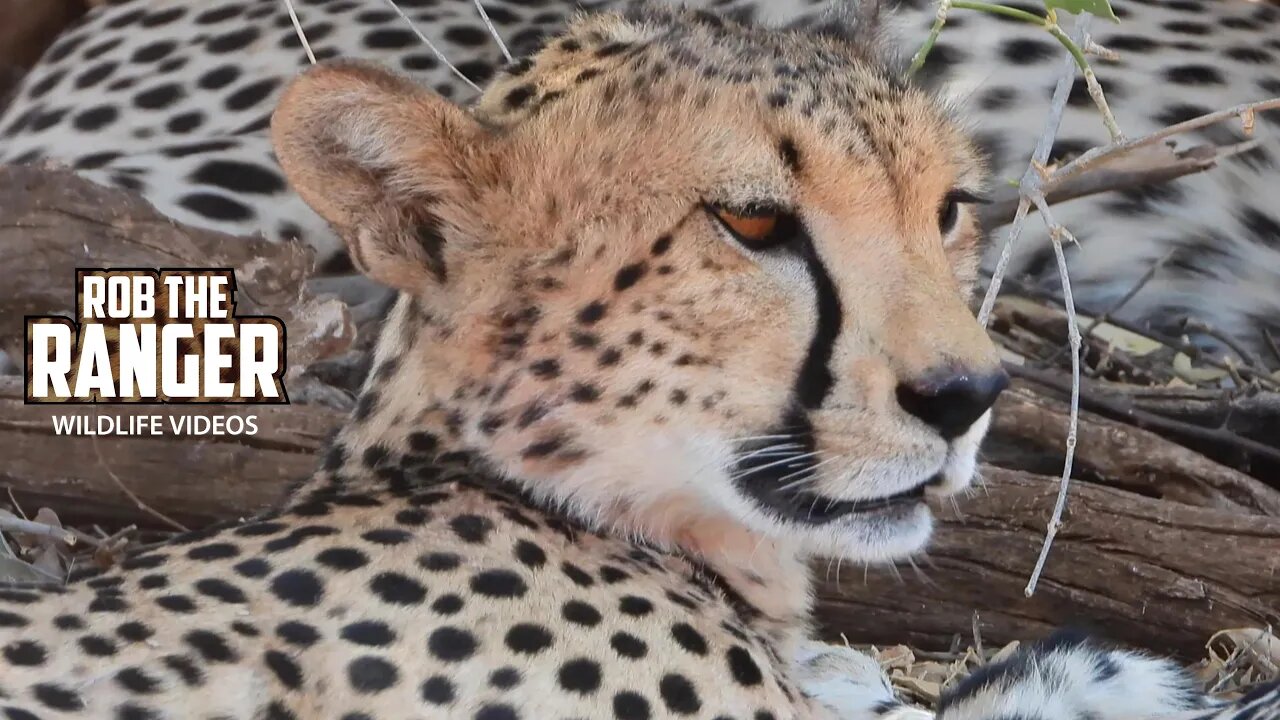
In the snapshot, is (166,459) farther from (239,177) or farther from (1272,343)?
(1272,343)

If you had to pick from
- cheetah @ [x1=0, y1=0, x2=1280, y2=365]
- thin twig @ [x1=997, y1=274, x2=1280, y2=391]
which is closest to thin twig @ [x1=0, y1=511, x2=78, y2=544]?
cheetah @ [x1=0, y1=0, x2=1280, y2=365]

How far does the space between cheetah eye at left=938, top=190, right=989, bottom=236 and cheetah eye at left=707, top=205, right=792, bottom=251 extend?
228 millimetres

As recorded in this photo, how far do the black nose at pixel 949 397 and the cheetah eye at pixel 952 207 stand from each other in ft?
0.91

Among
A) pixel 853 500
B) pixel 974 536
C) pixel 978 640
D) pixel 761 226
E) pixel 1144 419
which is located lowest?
pixel 978 640

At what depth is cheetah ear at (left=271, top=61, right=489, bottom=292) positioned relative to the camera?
5.52 feet

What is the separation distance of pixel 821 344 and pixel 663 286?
0.51 feet

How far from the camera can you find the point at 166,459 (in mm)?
2420

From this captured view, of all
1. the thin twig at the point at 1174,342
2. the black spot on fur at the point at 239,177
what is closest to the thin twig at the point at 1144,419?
the thin twig at the point at 1174,342

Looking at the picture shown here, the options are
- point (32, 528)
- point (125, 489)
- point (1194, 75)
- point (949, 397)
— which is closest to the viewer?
point (949, 397)

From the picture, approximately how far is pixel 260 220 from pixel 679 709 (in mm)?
1836

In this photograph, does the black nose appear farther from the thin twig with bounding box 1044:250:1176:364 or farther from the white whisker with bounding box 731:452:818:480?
the thin twig with bounding box 1044:250:1176:364

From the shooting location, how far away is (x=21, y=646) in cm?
155

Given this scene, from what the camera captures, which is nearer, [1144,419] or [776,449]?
[776,449]

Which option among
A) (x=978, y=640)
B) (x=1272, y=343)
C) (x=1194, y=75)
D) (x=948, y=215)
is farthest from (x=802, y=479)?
(x=1194, y=75)
